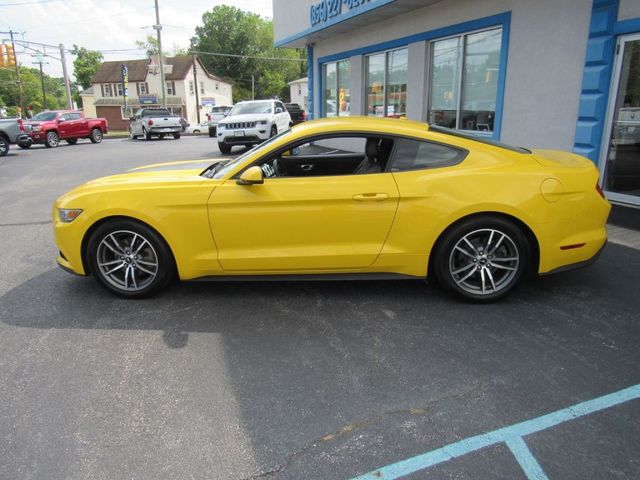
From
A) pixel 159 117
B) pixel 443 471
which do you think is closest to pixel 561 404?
pixel 443 471

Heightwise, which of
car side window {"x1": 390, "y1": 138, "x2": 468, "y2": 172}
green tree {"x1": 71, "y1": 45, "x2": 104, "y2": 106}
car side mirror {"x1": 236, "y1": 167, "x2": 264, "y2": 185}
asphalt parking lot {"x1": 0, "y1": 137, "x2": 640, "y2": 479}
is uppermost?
green tree {"x1": 71, "y1": 45, "x2": 104, "y2": 106}

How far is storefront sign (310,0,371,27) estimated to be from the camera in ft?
36.6

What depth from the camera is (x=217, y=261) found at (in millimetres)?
3842

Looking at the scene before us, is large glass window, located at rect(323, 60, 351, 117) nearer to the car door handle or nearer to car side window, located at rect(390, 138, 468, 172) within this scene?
car side window, located at rect(390, 138, 468, 172)

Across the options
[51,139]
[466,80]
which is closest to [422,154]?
[466,80]

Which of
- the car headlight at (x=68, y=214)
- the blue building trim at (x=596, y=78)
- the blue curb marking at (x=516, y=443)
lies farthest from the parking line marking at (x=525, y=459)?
the blue building trim at (x=596, y=78)

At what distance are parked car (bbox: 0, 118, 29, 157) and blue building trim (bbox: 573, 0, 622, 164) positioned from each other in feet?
63.1

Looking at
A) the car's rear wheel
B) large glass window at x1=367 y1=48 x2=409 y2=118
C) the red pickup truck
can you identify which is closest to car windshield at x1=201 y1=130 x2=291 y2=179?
large glass window at x1=367 y1=48 x2=409 y2=118

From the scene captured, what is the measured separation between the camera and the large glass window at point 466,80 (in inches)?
336

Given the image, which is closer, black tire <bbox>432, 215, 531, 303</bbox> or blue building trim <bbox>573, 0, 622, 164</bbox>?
black tire <bbox>432, 215, 531, 303</bbox>

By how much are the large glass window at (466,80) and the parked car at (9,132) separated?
16.1m

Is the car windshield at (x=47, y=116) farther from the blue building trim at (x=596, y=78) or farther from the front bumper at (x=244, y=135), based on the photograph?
the blue building trim at (x=596, y=78)

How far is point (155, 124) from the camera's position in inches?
1023

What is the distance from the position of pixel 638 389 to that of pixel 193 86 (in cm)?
6597
